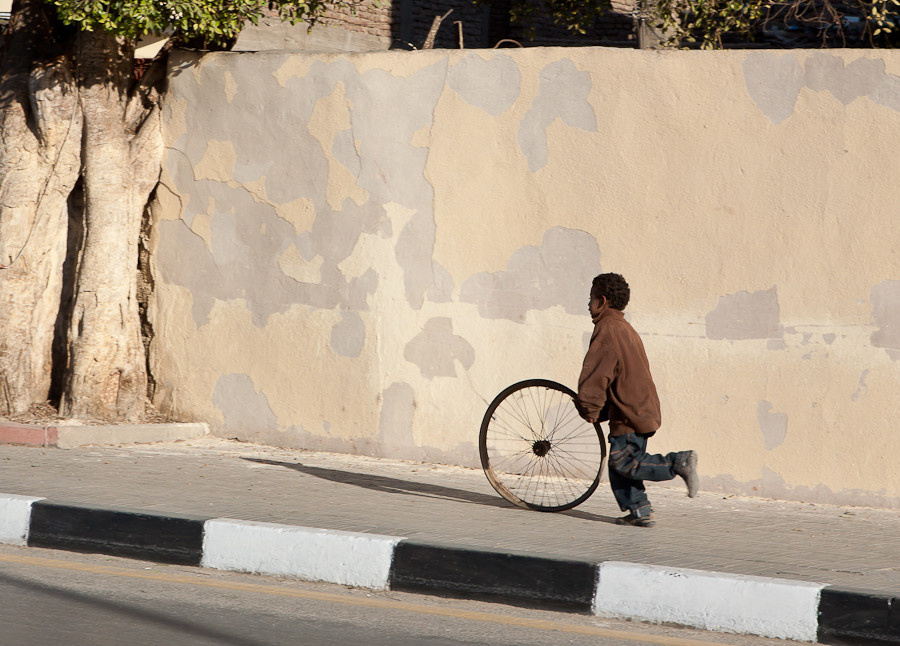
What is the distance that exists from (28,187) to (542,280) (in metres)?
3.77

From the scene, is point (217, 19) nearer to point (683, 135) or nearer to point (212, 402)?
point (212, 402)

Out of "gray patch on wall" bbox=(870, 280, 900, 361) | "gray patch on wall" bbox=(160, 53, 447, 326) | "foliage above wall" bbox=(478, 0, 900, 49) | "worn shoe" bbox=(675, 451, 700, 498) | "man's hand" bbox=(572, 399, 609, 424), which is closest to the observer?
"worn shoe" bbox=(675, 451, 700, 498)

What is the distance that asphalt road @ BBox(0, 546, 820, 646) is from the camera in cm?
416

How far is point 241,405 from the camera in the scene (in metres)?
8.23

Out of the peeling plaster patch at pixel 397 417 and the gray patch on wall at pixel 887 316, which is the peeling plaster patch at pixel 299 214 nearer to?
the peeling plaster patch at pixel 397 417

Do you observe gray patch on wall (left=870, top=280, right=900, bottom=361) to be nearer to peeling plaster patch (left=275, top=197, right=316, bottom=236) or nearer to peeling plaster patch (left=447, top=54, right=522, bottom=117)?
peeling plaster patch (left=447, top=54, right=522, bottom=117)

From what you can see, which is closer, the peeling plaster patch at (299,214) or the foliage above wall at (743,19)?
the peeling plaster patch at (299,214)

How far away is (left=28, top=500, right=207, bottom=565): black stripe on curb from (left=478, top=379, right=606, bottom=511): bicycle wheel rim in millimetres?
2243

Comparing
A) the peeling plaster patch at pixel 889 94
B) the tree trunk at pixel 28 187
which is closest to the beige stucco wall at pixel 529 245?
the peeling plaster patch at pixel 889 94

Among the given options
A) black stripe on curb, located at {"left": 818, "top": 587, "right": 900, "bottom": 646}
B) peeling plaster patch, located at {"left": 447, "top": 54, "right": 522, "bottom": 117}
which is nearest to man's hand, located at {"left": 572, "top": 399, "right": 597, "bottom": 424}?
black stripe on curb, located at {"left": 818, "top": 587, "right": 900, "bottom": 646}

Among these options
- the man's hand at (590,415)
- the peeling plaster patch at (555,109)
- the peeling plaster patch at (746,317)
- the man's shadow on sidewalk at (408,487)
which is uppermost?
the peeling plaster patch at (555,109)

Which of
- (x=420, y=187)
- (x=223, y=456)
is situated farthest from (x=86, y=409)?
(x=420, y=187)

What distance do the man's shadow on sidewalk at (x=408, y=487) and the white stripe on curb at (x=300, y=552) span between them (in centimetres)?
138

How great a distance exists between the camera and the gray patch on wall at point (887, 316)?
654 centimetres
